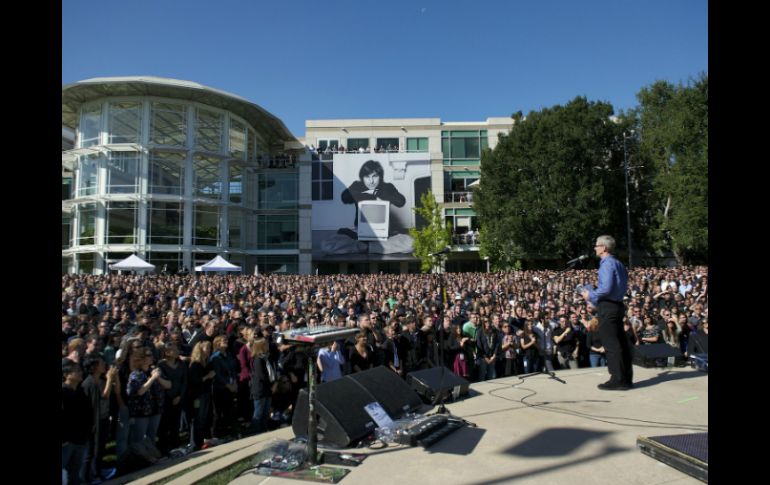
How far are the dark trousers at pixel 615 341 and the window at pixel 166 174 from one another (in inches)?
1451

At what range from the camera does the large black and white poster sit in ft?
153

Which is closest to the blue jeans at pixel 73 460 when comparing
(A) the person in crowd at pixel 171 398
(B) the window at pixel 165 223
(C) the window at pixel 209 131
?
(A) the person in crowd at pixel 171 398

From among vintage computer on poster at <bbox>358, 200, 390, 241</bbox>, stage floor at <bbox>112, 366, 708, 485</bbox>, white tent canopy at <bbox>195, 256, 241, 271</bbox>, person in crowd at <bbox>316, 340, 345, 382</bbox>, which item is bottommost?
person in crowd at <bbox>316, 340, 345, 382</bbox>

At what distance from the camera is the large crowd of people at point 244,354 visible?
20.0 ft

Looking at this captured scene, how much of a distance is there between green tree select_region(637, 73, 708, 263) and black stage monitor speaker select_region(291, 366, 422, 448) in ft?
116

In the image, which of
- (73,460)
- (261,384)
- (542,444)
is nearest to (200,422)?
(261,384)

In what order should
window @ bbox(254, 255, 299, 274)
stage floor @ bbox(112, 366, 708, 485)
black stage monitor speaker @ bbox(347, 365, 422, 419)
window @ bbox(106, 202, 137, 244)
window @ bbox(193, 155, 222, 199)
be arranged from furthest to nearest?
window @ bbox(254, 255, 299, 274)
window @ bbox(193, 155, 222, 199)
window @ bbox(106, 202, 137, 244)
black stage monitor speaker @ bbox(347, 365, 422, 419)
stage floor @ bbox(112, 366, 708, 485)

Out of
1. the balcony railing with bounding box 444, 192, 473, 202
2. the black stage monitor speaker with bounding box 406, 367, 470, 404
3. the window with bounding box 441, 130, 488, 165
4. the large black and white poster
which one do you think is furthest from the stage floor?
the window with bounding box 441, 130, 488, 165

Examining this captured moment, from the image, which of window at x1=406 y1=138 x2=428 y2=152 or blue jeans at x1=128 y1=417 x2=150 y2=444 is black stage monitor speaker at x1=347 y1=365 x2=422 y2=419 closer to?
blue jeans at x1=128 y1=417 x2=150 y2=444

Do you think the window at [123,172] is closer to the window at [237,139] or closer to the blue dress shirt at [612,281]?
the window at [237,139]

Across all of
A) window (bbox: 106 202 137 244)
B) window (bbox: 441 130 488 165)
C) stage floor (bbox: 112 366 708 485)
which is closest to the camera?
stage floor (bbox: 112 366 708 485)

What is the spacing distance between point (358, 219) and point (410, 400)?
41674 mm

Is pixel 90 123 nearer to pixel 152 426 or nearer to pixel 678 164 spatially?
pixel 152 426
